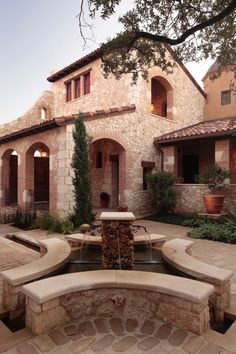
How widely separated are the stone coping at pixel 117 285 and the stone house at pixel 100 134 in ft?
19.2

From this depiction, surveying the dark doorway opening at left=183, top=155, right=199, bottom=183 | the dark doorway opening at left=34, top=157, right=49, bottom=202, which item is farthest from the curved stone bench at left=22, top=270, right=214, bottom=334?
the dark doorway opening at left=183, top=155, right=199, bottom=183

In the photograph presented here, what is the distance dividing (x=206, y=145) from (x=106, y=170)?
5.80 m

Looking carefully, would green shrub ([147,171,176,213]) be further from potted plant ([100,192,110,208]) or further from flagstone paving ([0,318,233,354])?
flagstone paving ([0,318,233,354])

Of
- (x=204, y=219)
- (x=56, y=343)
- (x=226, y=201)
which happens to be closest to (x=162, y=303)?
(x=56, y=343)

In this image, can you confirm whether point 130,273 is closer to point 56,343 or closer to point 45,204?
point 56,343

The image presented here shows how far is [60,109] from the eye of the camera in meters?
14.8

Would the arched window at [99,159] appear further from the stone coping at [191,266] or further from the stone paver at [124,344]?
the stone paver at [124,344]

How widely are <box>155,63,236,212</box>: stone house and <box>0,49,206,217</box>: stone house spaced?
251 millimetres

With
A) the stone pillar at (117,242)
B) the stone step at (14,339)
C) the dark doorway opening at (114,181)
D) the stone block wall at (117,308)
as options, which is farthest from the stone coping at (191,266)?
the dark doorway opening at (114,181)

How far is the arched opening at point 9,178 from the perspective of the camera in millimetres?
13383

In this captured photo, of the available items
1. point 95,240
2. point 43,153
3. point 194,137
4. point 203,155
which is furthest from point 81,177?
point 203,155

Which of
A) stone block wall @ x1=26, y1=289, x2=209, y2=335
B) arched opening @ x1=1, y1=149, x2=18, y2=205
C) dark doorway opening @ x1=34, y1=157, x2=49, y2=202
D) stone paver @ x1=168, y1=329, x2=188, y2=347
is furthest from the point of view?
dark doorway opening @ x1=34, y1=157, x2=49, y2=202

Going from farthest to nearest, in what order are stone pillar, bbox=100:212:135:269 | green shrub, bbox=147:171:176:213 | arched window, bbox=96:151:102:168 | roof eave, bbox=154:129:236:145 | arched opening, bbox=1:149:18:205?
arched window, bbox=96:151:102:168 < arched opening, bbox=1:149:18:205 < green shrub, bbox=147:171:176:213 < roof eave, bbox=154:129:236:145 < stone pillar, bbox=100:212:135:269

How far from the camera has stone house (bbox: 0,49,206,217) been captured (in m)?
9.37
